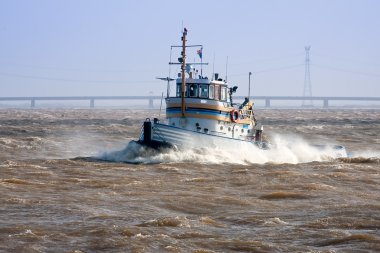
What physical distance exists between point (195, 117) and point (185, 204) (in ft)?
53.3

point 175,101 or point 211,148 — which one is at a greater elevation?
point 175,101

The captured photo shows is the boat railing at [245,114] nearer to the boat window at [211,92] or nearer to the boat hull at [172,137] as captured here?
the boat window at [211,92]

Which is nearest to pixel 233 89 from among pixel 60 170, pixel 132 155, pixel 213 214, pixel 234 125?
pixel 234 125

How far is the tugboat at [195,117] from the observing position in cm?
3725

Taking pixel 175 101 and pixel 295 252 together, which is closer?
pixel 295 252

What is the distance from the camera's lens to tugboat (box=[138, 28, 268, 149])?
37250mm

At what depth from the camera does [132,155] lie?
1486 inches

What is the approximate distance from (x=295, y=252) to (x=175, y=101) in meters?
23.3

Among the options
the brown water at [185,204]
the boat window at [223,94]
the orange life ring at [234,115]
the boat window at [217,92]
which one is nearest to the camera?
the brown water at [185,204]

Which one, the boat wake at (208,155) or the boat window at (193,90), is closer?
the boat wake at (208,155)

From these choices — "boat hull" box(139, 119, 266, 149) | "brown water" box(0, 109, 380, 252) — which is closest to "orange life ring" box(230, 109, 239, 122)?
"brown water" box(0, 109, 380, 252)

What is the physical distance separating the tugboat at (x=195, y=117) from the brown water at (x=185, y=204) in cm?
72

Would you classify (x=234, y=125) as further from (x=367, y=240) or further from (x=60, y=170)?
(x=367, y=240)

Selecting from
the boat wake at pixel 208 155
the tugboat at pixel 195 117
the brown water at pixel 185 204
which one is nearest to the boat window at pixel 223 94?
the tugboat at pixel 195 117
